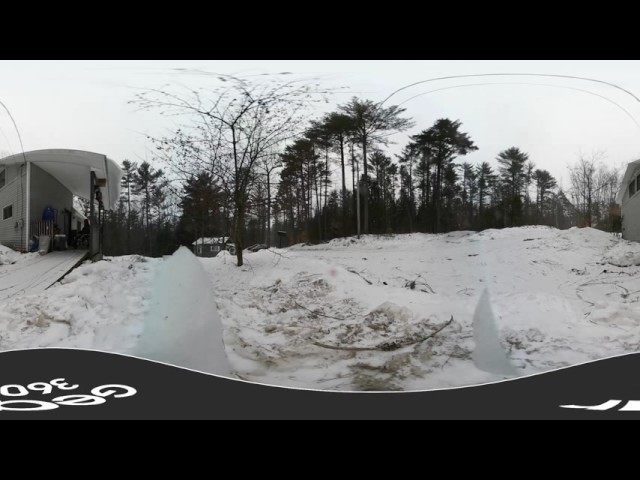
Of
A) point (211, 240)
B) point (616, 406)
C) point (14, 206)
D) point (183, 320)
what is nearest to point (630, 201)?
A: point (616, 406)

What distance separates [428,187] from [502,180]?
1.08 ft

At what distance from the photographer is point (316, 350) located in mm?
1485

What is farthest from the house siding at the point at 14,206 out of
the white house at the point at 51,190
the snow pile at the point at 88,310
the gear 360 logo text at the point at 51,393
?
the gear 360 logo text at the point at 51,393

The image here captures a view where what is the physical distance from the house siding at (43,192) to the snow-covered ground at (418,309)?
2.35ft

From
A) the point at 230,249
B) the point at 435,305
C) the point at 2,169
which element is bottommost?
the point at 435,305

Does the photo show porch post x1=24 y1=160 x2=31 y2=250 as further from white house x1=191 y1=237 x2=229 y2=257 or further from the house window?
white house x1=191 y1=237 x2=229 y2=257

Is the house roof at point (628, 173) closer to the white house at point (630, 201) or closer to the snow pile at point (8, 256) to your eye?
the white house at point (630, 201)

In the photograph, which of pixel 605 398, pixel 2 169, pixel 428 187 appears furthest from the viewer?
pixel 2 169

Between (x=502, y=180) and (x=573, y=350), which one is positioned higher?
(x=502, y=180)

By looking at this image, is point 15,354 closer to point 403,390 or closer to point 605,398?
point 403,390

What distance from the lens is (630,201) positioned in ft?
4.87

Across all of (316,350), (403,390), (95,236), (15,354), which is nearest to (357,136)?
(316,350)

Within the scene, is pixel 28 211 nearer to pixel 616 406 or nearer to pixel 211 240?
pixel 211 240

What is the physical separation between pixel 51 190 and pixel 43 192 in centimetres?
4
